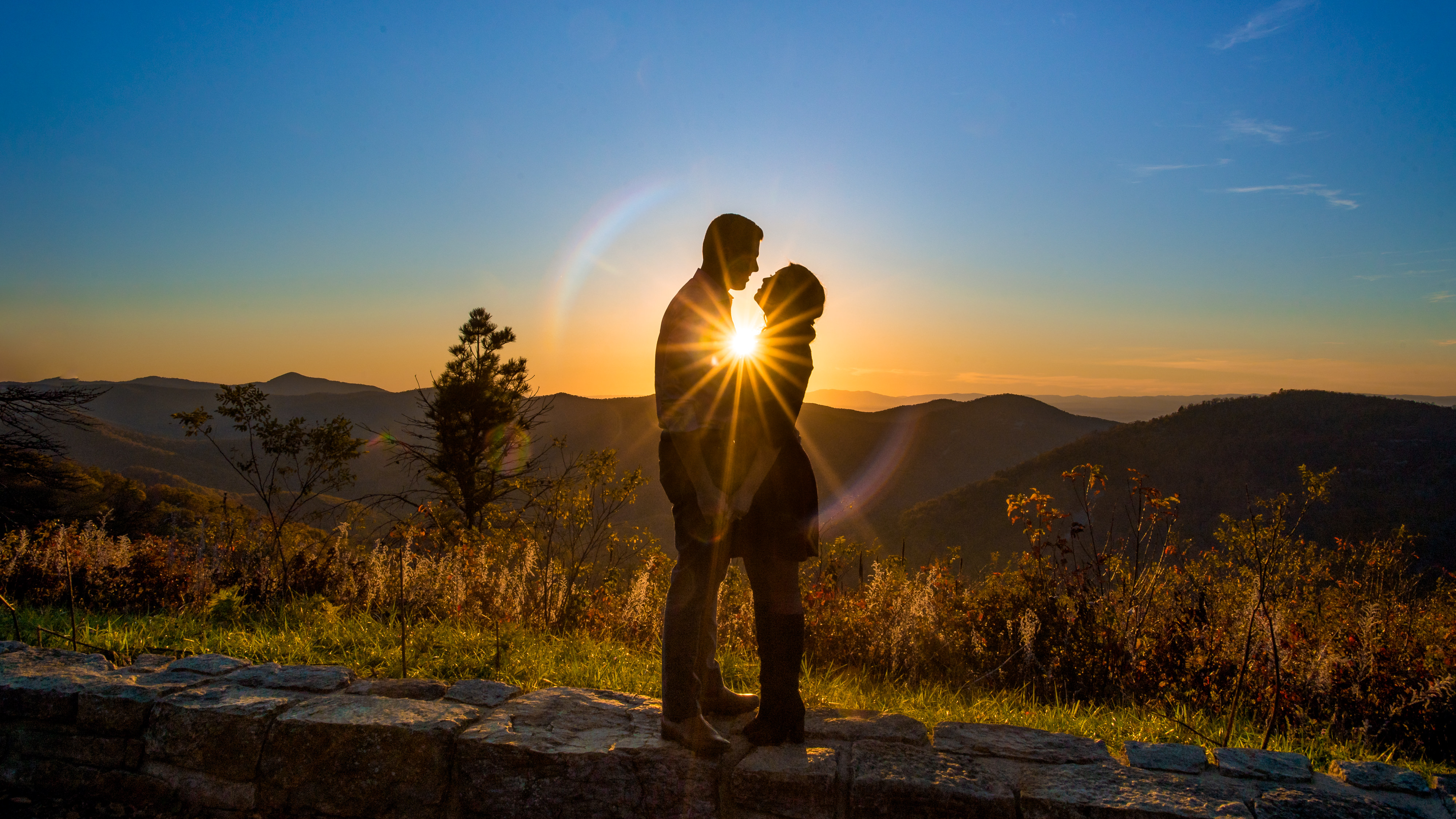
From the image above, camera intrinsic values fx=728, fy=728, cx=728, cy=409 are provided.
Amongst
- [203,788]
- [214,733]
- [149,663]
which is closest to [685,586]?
[214,733]

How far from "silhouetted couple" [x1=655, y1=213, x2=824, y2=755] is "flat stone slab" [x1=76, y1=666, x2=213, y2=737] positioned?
1.89 m

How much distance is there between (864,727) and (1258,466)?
4686 centimetres

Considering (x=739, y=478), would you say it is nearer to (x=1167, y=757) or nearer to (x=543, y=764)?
(x=543, y=764)

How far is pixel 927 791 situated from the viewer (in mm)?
2035

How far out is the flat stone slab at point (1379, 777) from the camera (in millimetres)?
2027

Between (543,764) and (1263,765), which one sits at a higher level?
(1263,765)

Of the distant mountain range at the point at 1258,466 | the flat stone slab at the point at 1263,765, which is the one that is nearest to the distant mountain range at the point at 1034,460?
the distant mountain range at the point at 1258,466

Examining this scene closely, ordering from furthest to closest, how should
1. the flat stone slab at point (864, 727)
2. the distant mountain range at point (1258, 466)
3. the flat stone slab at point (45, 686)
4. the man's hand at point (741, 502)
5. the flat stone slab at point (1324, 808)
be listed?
the distant mountain range at point (1258, 466), the flat stone slab at point (45, 686), the flat stone slab at point (864, 727), the man's hand at point (741, 502), the flat stone slab at point (1324, 808)

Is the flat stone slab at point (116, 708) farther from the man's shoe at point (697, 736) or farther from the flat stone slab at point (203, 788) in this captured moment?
the man's shoe at point (697, 736)

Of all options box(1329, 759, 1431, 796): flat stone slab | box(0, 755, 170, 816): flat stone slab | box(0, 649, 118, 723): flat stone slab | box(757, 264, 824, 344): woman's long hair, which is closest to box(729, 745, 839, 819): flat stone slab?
box(757, 264, 824, 344): woman's long hair

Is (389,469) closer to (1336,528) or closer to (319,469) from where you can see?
(319,469)

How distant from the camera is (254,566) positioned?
5707 millimetres

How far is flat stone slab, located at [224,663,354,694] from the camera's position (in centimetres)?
284

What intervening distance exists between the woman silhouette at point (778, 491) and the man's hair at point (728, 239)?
0.57 feet
